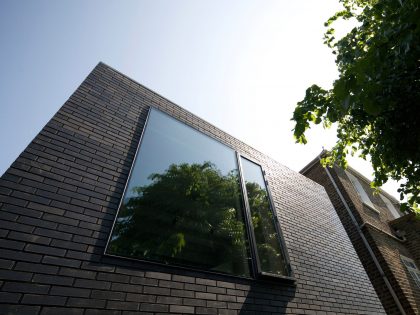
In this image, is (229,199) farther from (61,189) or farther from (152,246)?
(61,189)

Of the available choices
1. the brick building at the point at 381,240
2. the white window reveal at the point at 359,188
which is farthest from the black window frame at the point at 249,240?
the white window reveal at the point at 359,188

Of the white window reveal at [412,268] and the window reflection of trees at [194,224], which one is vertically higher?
the white window reveal at [412,268]

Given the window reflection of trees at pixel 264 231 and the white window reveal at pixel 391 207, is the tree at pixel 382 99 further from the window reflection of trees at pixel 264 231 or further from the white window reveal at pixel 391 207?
the white window reveal at pixel 391 207

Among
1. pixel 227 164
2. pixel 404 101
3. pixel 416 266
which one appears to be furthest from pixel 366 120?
pixel 416 266

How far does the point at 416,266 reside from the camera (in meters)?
9.40

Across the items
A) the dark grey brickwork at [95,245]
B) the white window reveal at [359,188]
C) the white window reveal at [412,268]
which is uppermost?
the white window reveal at [359,188]

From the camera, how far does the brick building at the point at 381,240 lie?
7.31 metres

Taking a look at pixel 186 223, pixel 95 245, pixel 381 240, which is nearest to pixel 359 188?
pixel 381 240

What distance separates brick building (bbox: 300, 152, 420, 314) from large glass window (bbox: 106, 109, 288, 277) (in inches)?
142

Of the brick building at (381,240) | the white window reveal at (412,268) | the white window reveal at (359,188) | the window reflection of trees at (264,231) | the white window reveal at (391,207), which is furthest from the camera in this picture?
the white window reveal at (391,207)

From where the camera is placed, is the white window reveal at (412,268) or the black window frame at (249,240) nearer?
the black window frame at (249,240)

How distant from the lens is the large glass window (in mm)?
3023

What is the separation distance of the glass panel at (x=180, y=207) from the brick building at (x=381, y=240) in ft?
13.7

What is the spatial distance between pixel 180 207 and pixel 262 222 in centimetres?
180
